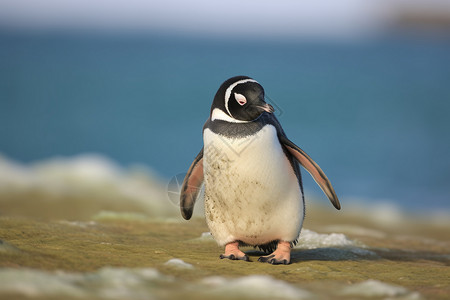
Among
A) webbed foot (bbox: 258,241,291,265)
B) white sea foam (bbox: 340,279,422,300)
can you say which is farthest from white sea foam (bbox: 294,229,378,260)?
white sea foam (bbox: 340,279,422,300)

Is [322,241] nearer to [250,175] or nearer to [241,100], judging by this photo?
[250,175]

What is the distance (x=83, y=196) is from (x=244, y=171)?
367 centimetres

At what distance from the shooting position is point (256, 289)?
2670 millimetres

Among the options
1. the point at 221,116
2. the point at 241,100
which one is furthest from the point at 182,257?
the point at 241,100

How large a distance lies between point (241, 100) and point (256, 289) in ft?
4.60

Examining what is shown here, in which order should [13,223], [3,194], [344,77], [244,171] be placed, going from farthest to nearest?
[344,77] → [3,194] → [13,223] → [244,171]

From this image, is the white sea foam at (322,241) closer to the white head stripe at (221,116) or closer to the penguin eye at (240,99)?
the white head stripe at (221,116)

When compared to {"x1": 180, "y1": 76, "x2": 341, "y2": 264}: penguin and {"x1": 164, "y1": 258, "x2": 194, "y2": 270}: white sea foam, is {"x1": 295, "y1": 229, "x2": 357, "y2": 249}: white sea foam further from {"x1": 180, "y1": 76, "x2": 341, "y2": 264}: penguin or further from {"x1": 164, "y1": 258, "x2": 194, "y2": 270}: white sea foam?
{"x1": 164, "y1": 258, "x2": 194, "y2": 270}: white sea foam

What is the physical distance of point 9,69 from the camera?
3719 centimetres

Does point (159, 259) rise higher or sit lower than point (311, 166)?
lower

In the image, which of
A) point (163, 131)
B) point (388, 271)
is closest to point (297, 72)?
point (163, 131)

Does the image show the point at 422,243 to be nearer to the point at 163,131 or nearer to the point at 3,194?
the point at 3,194

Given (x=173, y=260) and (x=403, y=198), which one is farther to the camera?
(x=403, y=198)

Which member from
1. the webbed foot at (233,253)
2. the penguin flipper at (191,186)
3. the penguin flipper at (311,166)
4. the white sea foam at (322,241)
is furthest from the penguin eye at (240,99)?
the white sea foam at (322,241)
